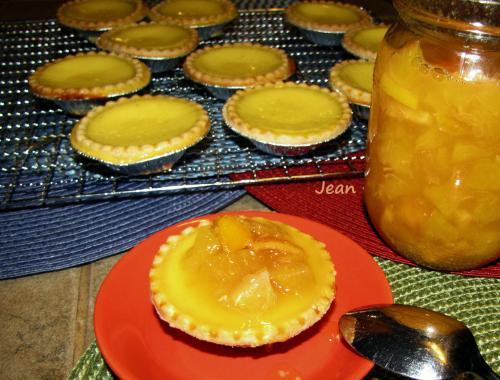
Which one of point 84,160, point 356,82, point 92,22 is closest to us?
point 84,160

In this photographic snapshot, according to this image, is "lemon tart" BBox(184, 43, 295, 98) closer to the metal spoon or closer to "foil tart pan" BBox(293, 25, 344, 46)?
"foil tart pan" BBox(293, 25, 344, 46)

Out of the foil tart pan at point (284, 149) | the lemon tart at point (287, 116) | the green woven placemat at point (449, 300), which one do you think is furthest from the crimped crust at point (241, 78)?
the green woven placemat at point (449, 300)

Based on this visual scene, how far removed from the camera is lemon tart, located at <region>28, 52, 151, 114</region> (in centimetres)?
228

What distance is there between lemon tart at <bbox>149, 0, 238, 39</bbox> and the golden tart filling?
6.43ft

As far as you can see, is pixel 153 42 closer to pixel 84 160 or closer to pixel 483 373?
pixel 84 160

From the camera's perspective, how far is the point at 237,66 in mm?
2617

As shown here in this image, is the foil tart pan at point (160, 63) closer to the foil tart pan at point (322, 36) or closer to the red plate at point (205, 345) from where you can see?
the foil tart pan at point (322, 36)

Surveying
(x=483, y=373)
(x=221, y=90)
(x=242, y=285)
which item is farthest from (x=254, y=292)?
(x=221, y=90)

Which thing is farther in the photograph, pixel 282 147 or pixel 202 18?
pixel 202 18

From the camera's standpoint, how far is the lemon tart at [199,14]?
305cm

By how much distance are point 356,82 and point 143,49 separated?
1021 mm

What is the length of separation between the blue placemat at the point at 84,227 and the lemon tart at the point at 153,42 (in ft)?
3.30

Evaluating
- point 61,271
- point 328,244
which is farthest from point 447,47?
point 61,271

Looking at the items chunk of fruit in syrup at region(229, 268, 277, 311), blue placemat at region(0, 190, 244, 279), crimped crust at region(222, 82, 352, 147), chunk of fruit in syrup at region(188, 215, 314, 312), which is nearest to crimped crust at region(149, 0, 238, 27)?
crimped crust at region(222, 82, 352, 147)
